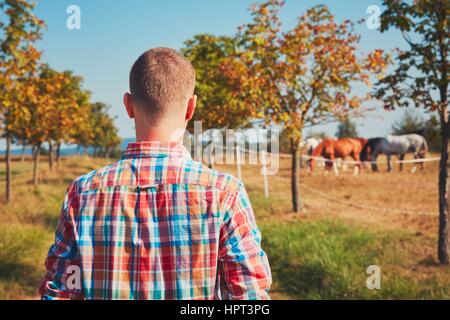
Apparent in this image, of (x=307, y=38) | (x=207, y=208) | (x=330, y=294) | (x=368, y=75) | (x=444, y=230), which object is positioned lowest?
(x=330, y=294)

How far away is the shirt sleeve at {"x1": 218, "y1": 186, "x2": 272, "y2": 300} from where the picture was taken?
5.16ft

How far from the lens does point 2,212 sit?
12383 millimetres

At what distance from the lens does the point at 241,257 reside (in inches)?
61.7

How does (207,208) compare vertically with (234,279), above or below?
above

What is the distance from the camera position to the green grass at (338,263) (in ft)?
20.1

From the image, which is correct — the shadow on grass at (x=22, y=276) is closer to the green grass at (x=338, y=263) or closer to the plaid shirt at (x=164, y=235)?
the green grass at (x=338, y=263)

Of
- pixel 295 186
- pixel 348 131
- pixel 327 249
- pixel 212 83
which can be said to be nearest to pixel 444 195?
pixel 327 249

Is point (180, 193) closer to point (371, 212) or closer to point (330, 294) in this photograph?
point (330, 294)

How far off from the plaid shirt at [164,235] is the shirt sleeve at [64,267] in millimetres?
13

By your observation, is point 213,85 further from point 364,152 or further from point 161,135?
point 161,135

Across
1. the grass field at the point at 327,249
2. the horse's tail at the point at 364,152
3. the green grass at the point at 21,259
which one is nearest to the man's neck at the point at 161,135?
the grass field at the point at 327,249

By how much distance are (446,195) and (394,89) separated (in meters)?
2.01

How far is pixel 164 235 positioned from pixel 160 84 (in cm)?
53

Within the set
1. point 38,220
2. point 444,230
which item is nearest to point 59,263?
point 444,230
